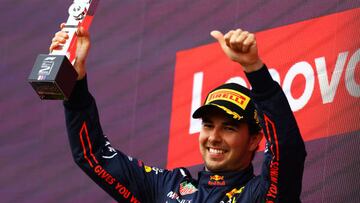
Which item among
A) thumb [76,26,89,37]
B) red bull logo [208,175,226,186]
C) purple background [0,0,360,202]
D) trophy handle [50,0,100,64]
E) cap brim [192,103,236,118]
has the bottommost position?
purple background [0,0,360,202]

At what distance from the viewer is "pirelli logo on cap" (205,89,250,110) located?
2137 mm

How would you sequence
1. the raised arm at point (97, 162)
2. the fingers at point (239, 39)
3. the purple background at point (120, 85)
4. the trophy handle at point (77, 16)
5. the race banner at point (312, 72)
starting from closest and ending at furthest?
the fingers at point (239, 39) → the trophy handle at point (77, 16) → the raised arm at point (97, 162) → the race banner at point (312, 72) → the purple background at point (120, 85)

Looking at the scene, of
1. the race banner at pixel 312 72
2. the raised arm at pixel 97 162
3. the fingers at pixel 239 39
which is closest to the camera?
the fingers at pixel 239 39

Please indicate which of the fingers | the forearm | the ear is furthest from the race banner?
the fingers

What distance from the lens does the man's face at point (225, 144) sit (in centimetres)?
214

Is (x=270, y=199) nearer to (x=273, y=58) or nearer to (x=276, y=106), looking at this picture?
(x=276, y=106)

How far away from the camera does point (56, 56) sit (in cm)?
195

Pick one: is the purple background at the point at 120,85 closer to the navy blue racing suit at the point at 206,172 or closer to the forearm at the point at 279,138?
the navy blue racing suit at the point at 206,172

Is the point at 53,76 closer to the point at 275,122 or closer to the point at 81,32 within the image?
the point at 81,32

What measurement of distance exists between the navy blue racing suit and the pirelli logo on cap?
154 millimetres

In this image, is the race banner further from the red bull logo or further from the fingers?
the fingers

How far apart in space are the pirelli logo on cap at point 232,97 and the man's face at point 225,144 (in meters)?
0.03

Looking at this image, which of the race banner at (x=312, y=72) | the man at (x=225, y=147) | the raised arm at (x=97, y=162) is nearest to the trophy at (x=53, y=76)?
the man at (x=225, y=147)

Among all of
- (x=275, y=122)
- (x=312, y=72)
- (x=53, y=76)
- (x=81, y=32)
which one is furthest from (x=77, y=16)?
(x=312, y=72)
